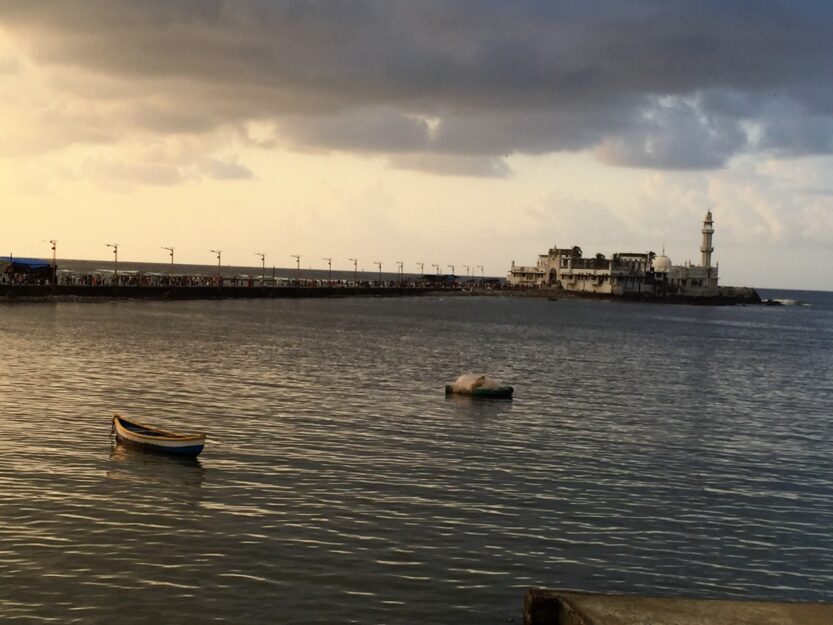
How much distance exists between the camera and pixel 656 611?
13883 mm

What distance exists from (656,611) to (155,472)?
59.0 feet

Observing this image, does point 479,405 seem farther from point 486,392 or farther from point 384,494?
point 384,494

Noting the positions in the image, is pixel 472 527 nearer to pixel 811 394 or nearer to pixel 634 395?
pixel 634 395

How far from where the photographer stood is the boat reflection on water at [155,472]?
25000 mm

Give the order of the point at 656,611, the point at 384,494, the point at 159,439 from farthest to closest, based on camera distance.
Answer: the point at 159,439 < the point at 384,494 < the point at 656,611

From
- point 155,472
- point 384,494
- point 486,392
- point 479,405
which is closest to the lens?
point 384,494

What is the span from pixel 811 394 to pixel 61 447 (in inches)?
1903

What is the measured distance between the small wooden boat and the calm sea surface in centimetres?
47

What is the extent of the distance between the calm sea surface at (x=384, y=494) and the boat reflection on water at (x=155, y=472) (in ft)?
0.39

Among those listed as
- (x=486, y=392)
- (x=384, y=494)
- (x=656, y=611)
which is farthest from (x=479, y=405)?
(x=656, y=611)

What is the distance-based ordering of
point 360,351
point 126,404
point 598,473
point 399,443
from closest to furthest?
1. point 598,473
2. point 399,443
3. point 126,404
4. point 360,351

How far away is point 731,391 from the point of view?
191 feet

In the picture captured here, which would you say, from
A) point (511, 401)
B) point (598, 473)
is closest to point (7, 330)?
point (511, 401)

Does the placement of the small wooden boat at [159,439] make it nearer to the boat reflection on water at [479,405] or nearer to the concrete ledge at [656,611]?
the boat reflection on water at [479,405]
